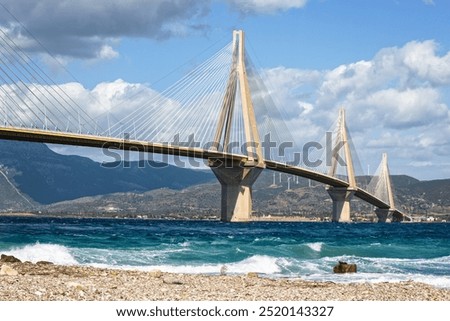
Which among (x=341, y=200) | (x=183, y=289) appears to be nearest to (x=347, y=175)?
(x=341, y=200)

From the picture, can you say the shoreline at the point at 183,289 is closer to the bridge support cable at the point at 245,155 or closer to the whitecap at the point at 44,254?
the whitecap at the point at 44,254

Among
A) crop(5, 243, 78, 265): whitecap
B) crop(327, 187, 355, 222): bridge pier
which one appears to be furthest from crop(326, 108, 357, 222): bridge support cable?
crop(5, 243, 78, 265): whitecap

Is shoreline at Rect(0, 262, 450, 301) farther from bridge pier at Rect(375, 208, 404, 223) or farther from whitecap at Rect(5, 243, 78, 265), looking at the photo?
bridge pier at Rect(375, 208, 404, 223)

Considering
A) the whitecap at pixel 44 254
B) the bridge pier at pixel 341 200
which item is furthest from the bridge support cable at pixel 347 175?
the whitecap at pixel 44 254

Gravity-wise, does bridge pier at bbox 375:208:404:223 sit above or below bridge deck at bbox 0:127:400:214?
below

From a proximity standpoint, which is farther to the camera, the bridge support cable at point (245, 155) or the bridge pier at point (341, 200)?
the bridge pier at point (341, 200)
